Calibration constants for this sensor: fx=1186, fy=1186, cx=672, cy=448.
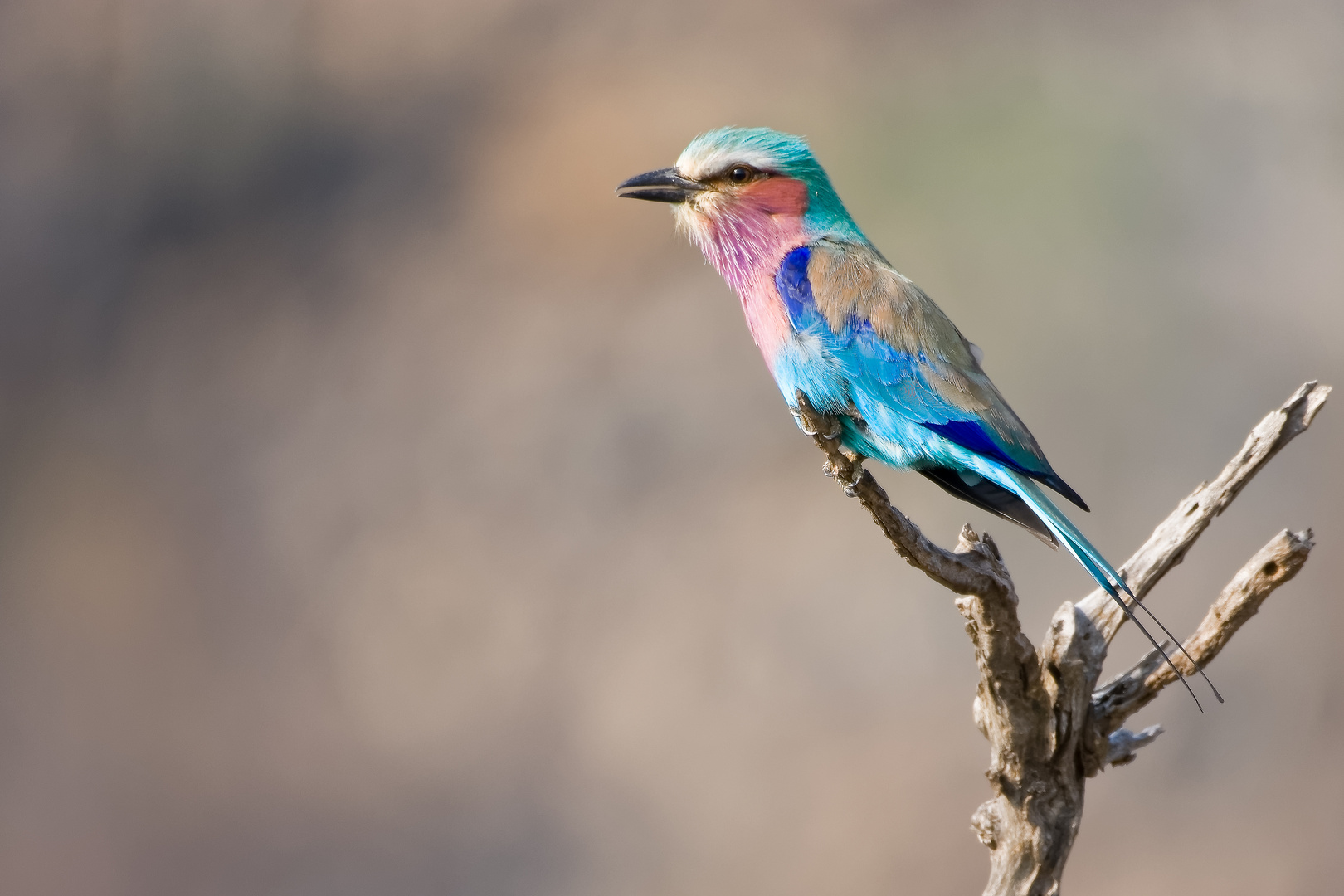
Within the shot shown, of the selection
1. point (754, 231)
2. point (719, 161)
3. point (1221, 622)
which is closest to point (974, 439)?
point (1221, 622)

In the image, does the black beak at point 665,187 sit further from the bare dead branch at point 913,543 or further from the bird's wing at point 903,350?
the bare dead branch at point 913,543

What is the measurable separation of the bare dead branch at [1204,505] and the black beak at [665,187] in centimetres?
154

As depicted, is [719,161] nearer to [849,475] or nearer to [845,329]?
[845,329]

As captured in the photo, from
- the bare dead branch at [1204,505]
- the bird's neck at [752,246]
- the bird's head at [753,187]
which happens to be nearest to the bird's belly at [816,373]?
the bird's neck at [752,246]

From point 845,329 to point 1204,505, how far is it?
3.23ft

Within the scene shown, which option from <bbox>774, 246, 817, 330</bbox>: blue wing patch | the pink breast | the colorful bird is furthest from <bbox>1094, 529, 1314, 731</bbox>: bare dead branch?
the pink breast

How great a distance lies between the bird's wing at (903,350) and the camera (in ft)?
9.61

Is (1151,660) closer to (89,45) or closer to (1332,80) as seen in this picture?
(1332,80)

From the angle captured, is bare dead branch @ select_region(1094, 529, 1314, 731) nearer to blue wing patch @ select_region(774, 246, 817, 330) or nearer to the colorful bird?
the colorful bird

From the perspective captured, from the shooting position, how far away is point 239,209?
25.7ft

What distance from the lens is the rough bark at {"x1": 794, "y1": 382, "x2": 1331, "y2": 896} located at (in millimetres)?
2766

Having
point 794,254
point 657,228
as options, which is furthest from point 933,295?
point 794,254

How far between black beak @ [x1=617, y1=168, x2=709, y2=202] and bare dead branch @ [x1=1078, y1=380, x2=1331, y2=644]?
1541 millimetres

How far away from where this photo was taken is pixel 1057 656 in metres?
2.86
